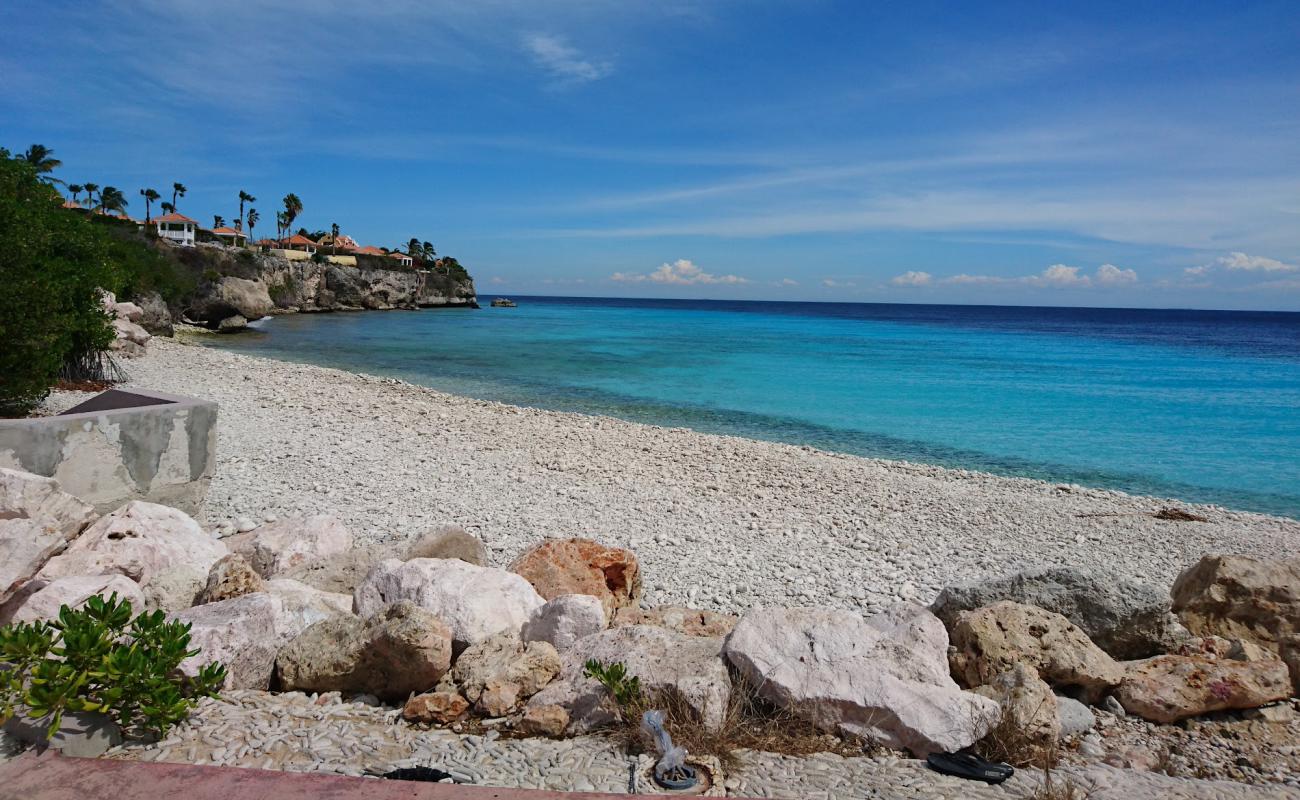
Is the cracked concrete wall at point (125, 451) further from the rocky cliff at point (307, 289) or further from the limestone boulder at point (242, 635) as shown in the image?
the rocky cliff at point (307, 289)

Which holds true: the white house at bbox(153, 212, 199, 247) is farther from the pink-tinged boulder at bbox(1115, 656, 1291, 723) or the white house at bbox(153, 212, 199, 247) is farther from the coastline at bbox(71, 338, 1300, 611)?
the pink-tinged boulder at bbox(1115, 656, 1291, 723)

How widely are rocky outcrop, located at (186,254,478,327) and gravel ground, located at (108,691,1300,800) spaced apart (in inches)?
2075

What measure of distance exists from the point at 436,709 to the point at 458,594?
117 cm

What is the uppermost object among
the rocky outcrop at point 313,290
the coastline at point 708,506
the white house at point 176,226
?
the white house at point 176,226

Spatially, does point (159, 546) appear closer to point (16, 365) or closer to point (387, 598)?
point (387, 598)

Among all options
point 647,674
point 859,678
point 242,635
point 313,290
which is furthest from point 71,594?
point 313,290

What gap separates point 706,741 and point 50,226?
53.7 feet

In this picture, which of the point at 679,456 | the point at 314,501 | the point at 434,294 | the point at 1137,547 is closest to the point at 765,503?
the point at 679,456

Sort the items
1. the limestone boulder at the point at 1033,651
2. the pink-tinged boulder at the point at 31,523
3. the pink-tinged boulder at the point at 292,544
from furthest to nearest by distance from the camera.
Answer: the pink-tinged boulder at the point at 292,544 → the pink-tinged boulder at the point at 31,523 → the limestone boulder at the point at 1033,651

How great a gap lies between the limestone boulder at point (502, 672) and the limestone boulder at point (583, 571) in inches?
52.3

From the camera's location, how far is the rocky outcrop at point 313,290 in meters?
51.2

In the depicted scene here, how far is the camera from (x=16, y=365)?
9711mm

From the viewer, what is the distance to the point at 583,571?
6332 millimetres

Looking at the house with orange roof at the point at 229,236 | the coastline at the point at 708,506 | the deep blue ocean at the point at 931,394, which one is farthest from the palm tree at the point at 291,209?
the coastline at the point at 708,506
